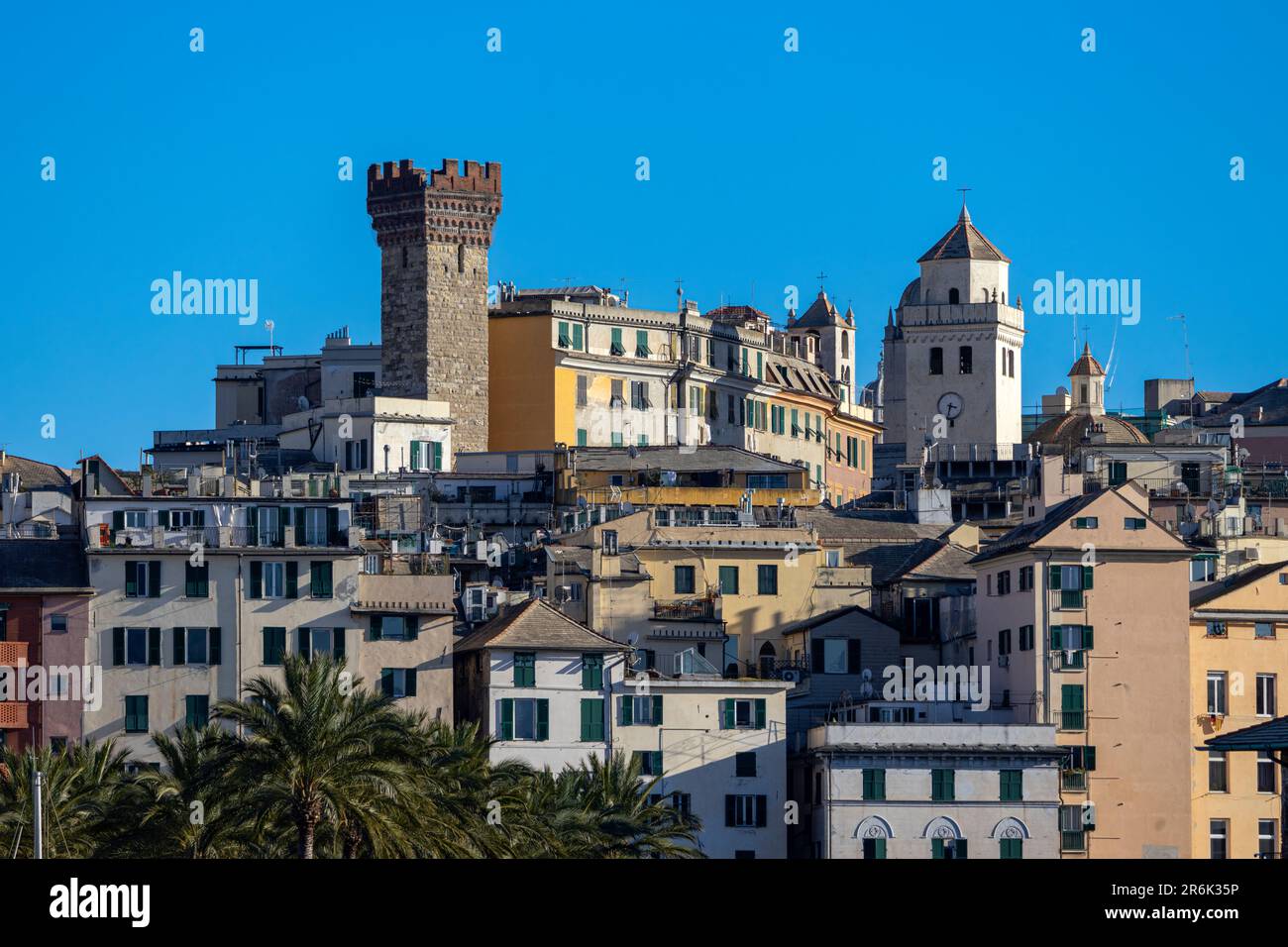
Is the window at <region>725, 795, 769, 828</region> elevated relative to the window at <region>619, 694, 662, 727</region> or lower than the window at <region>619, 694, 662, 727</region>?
lower

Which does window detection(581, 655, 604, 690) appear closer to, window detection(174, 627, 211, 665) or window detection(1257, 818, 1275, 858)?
window detection(174, 627, 211, 665)

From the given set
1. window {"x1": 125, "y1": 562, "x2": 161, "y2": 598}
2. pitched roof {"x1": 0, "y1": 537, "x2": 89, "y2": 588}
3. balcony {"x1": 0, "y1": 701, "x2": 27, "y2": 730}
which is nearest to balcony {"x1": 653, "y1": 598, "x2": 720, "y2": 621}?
window {"x1": 125, "y1": 562, "x2": 161, "y2": 598}

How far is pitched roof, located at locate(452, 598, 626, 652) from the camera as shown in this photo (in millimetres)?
82438

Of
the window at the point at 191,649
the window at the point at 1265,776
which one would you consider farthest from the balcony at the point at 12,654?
the window at the point at 1265,776

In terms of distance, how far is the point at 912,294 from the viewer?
509 feet

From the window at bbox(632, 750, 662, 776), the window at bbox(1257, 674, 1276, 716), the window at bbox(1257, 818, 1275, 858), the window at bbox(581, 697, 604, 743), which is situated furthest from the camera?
the window at bbox(1257, 674, 1276, 716)

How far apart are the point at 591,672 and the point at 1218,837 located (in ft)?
59.6

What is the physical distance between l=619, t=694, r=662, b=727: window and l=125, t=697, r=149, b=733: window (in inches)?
510

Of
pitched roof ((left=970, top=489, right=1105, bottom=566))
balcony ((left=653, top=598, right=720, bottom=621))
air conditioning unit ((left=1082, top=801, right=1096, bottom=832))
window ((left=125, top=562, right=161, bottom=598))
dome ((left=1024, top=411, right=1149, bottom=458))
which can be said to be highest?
dome ((left=1024, top=411, right=1149, bottom=458))

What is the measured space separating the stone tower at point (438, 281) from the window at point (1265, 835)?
51.3 m

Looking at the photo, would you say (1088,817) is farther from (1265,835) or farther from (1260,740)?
(1260,740)

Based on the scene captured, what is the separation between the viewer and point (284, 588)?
8375 cm
